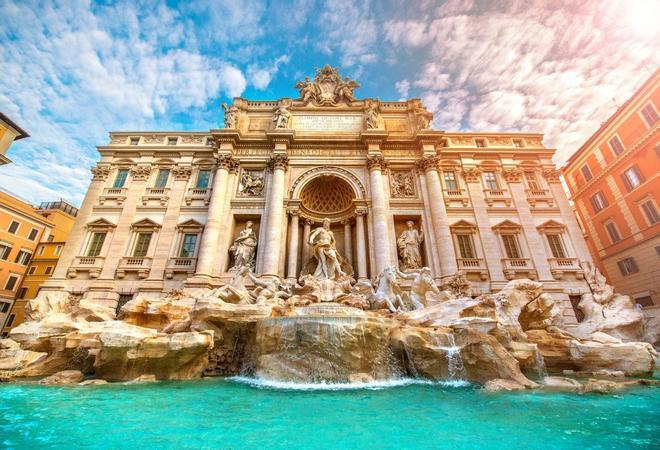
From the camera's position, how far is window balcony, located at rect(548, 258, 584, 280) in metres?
15.4

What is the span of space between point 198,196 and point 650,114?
97.5 ft

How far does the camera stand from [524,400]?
4965mm

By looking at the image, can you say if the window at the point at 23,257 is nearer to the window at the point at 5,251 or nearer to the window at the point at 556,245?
the window at the point at 5,251

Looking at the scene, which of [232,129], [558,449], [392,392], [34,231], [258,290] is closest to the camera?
[558,449]

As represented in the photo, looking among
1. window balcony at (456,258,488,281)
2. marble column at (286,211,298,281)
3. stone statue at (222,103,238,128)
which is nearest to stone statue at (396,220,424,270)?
window balcony at (456,258,488,281)

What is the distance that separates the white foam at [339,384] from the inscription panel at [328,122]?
16.3 metres

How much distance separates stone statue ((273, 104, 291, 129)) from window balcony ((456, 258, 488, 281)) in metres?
14.2

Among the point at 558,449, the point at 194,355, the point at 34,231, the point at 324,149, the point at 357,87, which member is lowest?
the point at 558,449

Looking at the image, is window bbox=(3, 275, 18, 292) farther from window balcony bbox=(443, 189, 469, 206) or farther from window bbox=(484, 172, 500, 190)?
window bbox=(484, 172, 500, 190)

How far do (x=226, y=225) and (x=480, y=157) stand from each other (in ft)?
59.3

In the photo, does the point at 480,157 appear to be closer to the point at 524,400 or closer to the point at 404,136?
the point at 404,136

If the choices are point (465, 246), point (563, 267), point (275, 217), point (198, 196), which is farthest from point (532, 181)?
point (198, 196)

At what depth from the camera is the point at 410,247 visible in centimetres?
1576

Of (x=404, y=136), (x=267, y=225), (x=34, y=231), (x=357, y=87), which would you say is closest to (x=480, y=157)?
(x=404, y=136)
